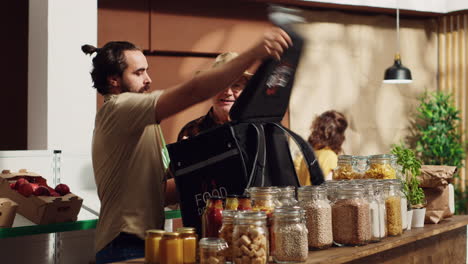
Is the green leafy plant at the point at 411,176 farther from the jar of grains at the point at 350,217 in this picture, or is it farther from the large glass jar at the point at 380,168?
the jar of grains at the point at 350,217

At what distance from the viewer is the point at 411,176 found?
2.24 metres

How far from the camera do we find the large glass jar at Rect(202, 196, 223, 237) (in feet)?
5.32

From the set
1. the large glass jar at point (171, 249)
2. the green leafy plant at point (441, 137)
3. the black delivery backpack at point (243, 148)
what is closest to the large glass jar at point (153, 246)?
the large glass jar at point (171, 249)

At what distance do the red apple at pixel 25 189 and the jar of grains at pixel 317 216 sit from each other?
4.30 ft

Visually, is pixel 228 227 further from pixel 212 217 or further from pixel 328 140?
pixel 328 140

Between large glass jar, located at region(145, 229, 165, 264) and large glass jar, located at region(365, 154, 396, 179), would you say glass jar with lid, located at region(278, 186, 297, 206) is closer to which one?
large glass jar, located at region(145, 229, 165, 264)

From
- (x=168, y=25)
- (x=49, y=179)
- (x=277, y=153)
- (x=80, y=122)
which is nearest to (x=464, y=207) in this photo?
(x=168, y=25)

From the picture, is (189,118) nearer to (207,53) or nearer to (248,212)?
(207,53)

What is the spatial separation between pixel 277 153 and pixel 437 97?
596 cm

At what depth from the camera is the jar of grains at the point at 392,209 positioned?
1.97 meters

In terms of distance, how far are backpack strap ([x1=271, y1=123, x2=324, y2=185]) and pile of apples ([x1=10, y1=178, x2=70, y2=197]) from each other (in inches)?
46.8

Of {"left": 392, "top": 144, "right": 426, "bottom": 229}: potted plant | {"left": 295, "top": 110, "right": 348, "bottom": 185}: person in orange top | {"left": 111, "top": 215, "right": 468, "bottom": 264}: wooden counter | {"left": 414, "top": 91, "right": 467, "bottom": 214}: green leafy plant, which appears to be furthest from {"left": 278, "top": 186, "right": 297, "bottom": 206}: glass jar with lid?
{"left": 414, "top": 91, "right": 467, "bottom": 214}: green leafy plant

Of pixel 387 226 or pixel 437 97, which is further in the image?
pixel 437 97

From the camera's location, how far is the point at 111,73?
81.4 inches
